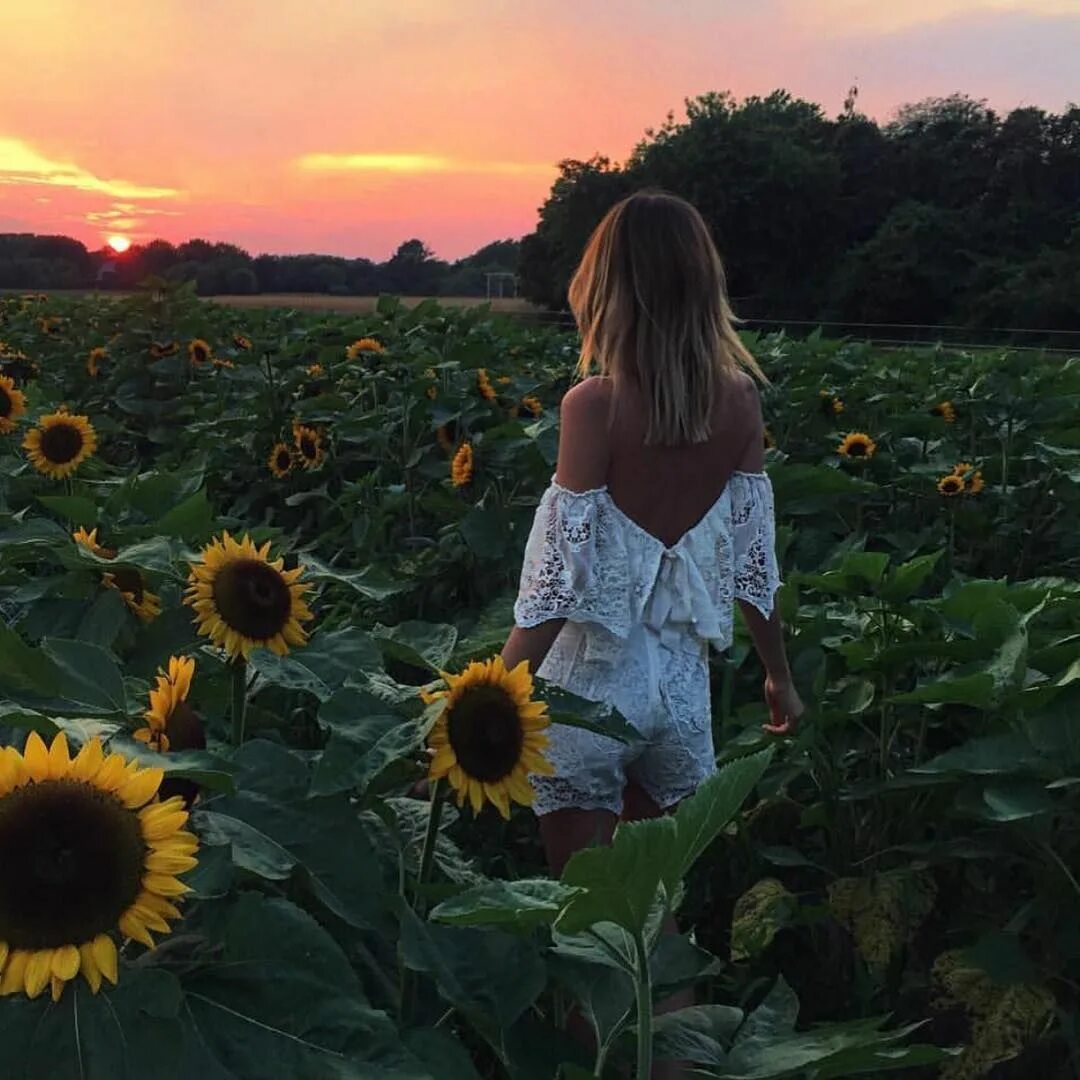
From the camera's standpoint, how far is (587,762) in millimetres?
2281

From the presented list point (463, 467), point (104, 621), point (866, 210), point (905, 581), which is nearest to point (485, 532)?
point (463, 467)

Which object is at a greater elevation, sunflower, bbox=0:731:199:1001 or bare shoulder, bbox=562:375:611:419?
bare shoulder, bbox=562:375:611:419

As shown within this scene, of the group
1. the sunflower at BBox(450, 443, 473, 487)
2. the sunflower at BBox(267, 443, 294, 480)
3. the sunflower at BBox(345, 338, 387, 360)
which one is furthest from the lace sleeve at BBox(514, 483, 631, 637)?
the sunflower at BBox(345, 338, 387, 360)

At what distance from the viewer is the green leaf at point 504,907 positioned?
1.11 meters

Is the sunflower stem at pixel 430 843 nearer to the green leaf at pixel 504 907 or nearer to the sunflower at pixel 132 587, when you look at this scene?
the green leaf at pixel 504 907

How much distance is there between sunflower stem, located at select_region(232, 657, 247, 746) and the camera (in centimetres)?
143

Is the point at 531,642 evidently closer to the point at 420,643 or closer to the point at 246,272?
the point at 420,643

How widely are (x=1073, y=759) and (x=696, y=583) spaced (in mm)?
693

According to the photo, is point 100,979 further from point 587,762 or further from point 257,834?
point 587,762

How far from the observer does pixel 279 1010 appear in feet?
3.41

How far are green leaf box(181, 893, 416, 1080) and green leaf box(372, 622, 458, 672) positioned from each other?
1.37 ft

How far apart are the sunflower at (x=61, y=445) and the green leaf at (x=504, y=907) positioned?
7.85 feet

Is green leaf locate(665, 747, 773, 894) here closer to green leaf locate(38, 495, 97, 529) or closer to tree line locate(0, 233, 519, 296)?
green leaf locate(38, 495, 97, 529)

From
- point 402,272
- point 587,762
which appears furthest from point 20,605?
point 402,272
